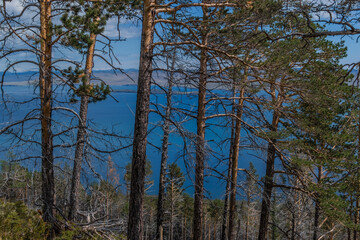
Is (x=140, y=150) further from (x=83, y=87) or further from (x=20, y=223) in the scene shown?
(x=20, y=223)

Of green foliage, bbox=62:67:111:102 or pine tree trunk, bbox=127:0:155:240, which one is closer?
pine tree trunk, bbox=127:0:155:240

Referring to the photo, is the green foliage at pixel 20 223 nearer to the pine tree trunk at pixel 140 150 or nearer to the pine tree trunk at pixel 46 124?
the pine tree trunk at pixel 46 124

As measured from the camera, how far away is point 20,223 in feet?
18.3

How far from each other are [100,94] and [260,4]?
3.73 m

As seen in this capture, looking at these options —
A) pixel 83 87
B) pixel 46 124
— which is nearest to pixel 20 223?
pixel 46 124

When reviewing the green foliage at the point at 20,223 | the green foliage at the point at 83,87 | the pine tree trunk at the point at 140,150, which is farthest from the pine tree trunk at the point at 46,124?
the pine tree trunk at the point at 140,150

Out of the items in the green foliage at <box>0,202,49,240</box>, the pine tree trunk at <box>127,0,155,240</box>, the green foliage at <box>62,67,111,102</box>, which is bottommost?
the green foliage at <box>0,202,49,240</box>

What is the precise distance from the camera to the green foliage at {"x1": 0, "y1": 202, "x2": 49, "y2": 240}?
540 centimetres

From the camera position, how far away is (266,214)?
1051cm

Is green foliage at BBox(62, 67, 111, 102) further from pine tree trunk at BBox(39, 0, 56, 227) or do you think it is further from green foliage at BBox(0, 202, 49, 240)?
green foliage at BBox(0, 202, 49, 240)

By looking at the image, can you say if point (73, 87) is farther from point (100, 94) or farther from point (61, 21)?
point (61, 21)

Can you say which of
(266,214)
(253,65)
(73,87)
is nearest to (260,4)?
(253,65)

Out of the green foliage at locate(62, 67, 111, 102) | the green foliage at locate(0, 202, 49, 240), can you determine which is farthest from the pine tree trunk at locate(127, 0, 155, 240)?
the green foliage at locate(0, 202, 49, 240)

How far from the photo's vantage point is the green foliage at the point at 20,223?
540cm
